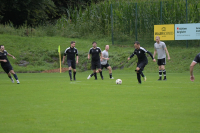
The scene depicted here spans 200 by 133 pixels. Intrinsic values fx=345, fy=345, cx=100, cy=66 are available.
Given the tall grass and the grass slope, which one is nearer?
the grass slope

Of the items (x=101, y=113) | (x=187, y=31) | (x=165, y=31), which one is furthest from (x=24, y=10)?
(x=101, y=113)

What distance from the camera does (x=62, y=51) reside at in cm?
3238

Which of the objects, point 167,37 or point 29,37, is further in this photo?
point 29,37

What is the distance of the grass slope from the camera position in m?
26.8

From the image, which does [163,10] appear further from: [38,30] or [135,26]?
[38,30]

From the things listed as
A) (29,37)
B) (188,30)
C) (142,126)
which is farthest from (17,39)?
(142,126)

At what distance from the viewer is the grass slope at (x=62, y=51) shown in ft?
87.9

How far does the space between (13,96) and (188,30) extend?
20.1m

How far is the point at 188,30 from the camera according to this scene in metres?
28.4

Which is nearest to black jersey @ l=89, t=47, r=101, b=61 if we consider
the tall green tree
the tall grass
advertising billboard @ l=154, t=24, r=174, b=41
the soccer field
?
the soccer field

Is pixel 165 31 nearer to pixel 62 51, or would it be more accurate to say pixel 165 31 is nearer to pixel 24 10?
pixel 62 51

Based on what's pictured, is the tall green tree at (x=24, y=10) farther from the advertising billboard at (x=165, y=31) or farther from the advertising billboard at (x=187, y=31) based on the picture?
the advertising billboard at (x=187, y=31)

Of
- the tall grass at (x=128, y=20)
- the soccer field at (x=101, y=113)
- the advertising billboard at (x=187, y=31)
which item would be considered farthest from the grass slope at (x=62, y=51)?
the soccer field at (x=101, y=113)

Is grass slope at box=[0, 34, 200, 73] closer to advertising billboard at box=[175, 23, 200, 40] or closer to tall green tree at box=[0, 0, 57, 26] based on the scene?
advertising billboard at box=[175, 23, 200, 40]
